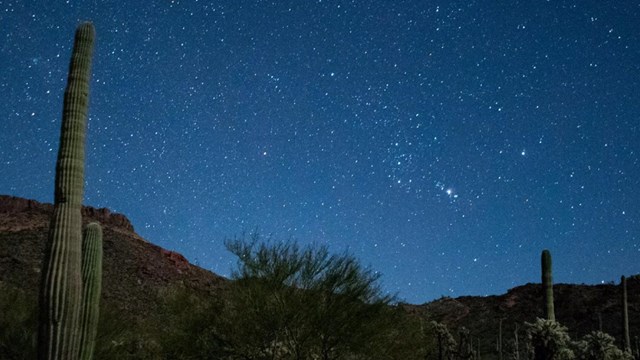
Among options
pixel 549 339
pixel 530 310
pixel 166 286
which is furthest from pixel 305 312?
pixel 530 310

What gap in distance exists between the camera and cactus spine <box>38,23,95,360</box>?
877 cm

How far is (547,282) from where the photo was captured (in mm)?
20031

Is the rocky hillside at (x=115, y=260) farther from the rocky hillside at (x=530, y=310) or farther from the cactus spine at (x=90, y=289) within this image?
the cactus spine at (x=90, y=289)

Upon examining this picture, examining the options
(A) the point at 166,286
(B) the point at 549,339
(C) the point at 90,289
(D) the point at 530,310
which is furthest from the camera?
(D) the point at 530,310

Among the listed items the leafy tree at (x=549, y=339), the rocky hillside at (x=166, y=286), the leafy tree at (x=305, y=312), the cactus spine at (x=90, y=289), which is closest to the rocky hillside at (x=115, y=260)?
the rocky hillside at (x=166, y=286)

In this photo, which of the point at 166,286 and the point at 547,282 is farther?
the point at 166,286

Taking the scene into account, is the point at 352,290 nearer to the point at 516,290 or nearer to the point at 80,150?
the point at 80,150

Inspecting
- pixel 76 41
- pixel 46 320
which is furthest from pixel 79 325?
pixel 76 41

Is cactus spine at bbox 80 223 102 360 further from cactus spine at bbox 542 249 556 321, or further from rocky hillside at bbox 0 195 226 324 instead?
rocky hillside at bbox 0 195 226 324

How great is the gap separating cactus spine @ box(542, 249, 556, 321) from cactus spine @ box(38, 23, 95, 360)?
1434 centimetres

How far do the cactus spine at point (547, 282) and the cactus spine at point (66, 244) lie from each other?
14337 millimetres

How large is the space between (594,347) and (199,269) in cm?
3926

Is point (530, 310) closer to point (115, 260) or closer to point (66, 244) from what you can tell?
point (115, 260)

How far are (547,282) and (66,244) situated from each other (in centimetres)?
1543
